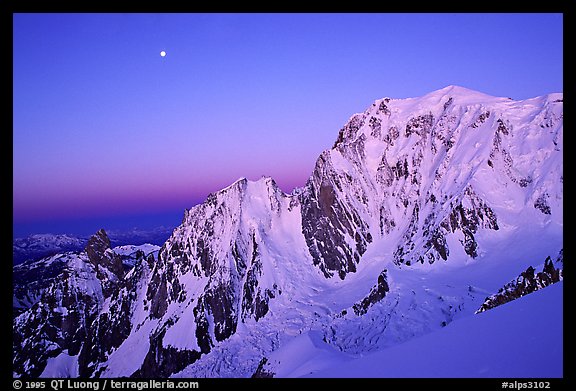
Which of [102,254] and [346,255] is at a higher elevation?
[102,254]

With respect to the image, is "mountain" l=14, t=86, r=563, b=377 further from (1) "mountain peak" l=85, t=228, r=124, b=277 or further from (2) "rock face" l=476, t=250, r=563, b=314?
(2) "rock face" l=476, t=250, r=563, b=314

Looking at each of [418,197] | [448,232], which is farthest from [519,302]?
[418,197]

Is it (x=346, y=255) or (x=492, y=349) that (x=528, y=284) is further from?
(x=346, y=255)

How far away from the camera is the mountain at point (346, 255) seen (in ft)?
182

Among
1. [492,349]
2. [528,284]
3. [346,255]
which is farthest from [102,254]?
[492,349]

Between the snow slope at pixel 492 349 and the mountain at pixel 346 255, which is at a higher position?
the mountain at pixel 346 255

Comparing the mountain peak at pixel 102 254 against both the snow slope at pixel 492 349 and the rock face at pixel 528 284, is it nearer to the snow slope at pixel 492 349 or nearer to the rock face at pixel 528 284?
the rock face at pixel 528 284

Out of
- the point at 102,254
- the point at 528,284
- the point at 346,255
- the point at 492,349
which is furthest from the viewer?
the point at 102,254

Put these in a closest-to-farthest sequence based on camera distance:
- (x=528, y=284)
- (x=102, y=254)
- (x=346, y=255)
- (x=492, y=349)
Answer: (x=492, y=349) → (x=528, y=284) → (x=346, y=255) → (x=102, y=254)

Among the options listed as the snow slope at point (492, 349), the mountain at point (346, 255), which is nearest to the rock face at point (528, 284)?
the mountain at point (346, 255)

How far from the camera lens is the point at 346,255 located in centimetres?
9338

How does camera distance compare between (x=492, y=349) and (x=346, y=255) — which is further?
(x=346, y=255)
